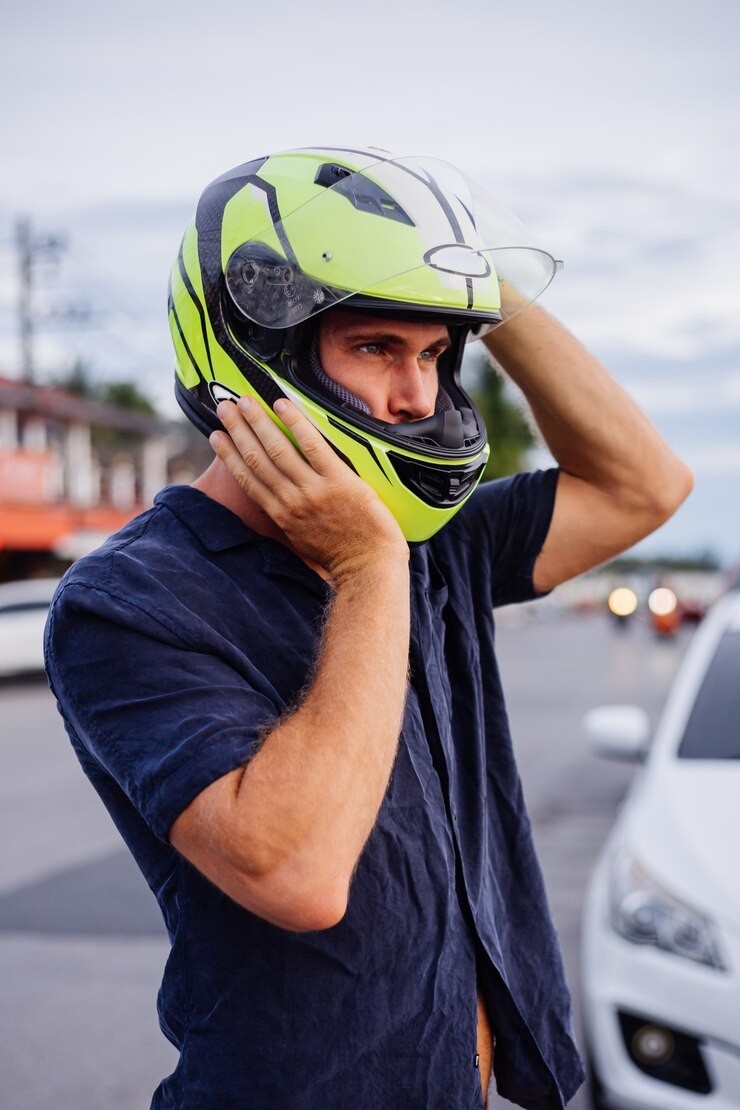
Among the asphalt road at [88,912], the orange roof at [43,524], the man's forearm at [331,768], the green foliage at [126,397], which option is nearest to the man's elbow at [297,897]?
the man's forearm at [331,768]

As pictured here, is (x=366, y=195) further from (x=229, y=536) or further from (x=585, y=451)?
(x=585, y=451)

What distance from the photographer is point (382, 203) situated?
1761 millimetres

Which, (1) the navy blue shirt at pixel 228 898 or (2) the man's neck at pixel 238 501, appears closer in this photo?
(1) the navy blue shirt at pixel 228 898

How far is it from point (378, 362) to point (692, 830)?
2328mm

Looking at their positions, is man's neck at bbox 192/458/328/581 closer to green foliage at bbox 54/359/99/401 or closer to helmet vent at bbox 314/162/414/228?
helmet vent at bbox 314/162/414/228

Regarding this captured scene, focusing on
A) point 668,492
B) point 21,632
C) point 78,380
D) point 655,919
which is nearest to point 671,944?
point 655,919

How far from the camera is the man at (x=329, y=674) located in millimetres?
1479

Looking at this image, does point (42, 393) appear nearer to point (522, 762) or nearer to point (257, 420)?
point (522, 762)

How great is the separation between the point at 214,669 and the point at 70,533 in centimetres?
3171

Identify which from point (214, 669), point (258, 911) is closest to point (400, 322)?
point (214, 669)

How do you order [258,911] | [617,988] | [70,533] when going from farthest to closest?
1. [70,533]
2. [617,988]
3. [258,911]

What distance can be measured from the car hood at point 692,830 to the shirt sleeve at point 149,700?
7.17ft

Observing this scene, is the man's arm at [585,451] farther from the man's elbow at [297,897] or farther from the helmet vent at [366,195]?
the man's elbow at [297,897]

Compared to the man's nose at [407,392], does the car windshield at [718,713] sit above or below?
below
